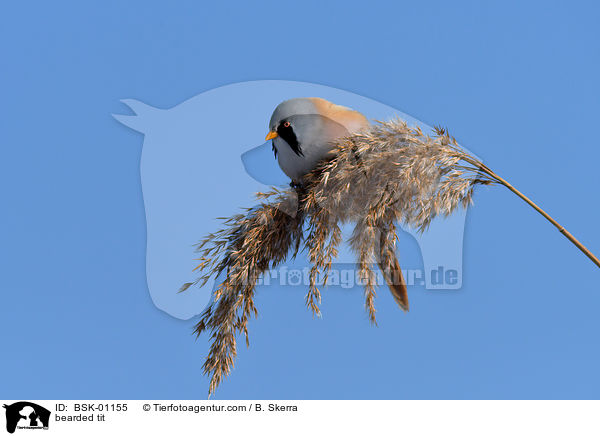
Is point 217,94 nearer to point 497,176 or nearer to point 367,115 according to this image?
point 367,115

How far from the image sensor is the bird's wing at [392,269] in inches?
115

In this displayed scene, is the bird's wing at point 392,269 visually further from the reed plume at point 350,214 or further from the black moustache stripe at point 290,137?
the black moustache stripe at point 290,137

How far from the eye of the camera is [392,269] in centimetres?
299

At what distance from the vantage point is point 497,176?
2.77m

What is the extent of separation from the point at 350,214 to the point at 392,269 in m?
0.32

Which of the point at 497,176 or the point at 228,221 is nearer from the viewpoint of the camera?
the point at 497,176

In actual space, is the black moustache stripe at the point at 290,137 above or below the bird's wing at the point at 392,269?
above

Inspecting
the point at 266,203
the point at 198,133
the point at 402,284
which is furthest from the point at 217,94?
the point at 402,284

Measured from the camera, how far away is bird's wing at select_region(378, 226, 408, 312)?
2.93 meters

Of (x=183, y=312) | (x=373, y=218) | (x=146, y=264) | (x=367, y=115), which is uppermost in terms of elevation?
(x=367, y=115)

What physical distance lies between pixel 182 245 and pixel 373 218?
0.78 metres

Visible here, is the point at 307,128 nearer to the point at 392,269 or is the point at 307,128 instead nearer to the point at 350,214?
the point at 350,214

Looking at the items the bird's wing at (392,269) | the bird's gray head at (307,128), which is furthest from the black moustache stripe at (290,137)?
the bird's wing at (392,269)

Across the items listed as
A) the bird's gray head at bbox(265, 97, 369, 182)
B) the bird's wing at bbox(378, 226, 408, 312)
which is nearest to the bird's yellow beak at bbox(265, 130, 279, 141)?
the bird's gray head at bbox(265, 97, 369, 182)
